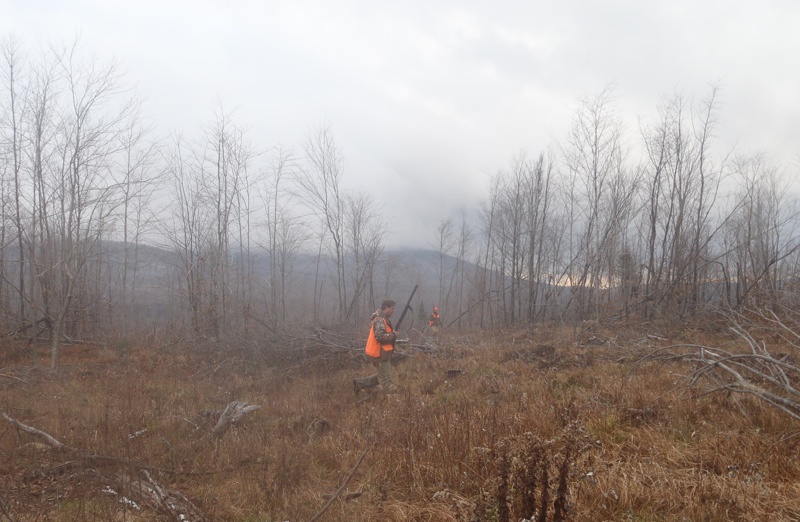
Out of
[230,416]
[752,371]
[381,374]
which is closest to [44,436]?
[230,416]

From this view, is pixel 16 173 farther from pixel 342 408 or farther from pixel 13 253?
pixel 342 408

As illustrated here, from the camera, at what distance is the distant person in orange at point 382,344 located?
25.1 ft

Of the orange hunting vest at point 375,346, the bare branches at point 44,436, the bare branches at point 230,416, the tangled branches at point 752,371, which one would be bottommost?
the bare branches at point 230,416

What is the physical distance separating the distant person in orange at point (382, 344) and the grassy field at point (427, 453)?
44 centimetres

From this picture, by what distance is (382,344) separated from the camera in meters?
7.65

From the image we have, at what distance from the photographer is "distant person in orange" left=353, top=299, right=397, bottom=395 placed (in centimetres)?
765

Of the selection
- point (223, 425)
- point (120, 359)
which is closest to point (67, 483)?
point (223, 425)

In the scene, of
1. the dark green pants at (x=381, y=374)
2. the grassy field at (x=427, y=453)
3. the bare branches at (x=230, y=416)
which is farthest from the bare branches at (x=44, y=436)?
the dark green pants at (x=381, y=374)

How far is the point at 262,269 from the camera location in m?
23.0

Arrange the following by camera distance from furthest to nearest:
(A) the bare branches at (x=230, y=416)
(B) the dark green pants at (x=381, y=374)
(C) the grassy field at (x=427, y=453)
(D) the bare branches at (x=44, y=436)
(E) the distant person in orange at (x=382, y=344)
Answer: (B) the dark green pants at (x=381, y=374), (E) the distant person in orange at (x=382, y=344), (A) the bare branches at (x=230, y=416), (D) the bare branches at (x=44, y=436), (C) the grassy field at (x=427, y=453)

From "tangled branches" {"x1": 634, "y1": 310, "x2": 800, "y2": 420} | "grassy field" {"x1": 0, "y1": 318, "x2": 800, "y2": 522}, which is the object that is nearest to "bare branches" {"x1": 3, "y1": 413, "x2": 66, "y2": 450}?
"grassy field" {"x1": 0, "y1": 318, "x2": 800, "y2": 522}

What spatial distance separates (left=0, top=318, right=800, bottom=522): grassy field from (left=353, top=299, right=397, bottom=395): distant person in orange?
44 cm

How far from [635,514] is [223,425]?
17.3ft

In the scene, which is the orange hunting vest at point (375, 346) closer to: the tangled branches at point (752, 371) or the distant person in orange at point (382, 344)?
the distant person in orange at point (382, 344)
